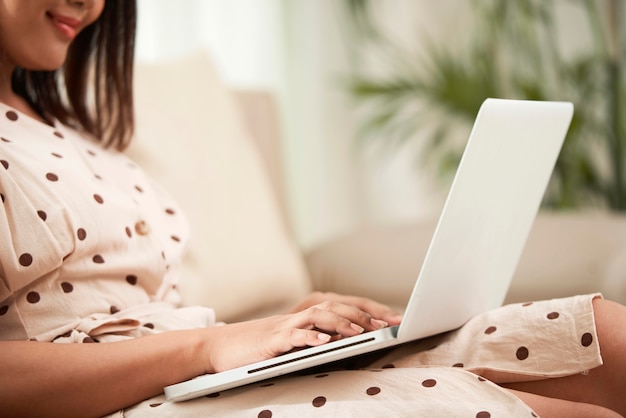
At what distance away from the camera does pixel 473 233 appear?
82 centimetres

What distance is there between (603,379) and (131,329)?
0.50 metres

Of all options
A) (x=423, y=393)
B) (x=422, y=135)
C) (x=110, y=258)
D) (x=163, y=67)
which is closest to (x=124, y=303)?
(x=110, y=258)

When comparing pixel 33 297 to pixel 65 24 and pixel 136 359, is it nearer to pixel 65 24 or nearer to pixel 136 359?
pixel 136 359

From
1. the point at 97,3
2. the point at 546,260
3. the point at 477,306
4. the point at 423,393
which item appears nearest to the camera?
the point at 423,393

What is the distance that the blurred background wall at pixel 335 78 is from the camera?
2.63 meters

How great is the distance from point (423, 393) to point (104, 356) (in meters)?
0.31

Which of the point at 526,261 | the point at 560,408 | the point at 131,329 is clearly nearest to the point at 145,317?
the point at 131,329

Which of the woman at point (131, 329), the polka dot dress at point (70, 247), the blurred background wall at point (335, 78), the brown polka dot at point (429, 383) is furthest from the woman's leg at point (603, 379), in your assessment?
the blurred background wall at point (335, 78)

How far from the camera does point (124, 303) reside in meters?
0.97

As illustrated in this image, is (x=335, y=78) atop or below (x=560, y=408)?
atop

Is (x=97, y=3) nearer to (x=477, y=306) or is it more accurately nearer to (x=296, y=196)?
(x=477, y=306)

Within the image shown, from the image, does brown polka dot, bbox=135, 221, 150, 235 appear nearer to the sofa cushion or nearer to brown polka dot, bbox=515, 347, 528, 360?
the sofa cushion

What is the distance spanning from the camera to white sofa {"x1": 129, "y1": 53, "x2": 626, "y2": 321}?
4.52 feet

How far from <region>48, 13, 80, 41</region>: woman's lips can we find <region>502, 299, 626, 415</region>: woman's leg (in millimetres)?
662
